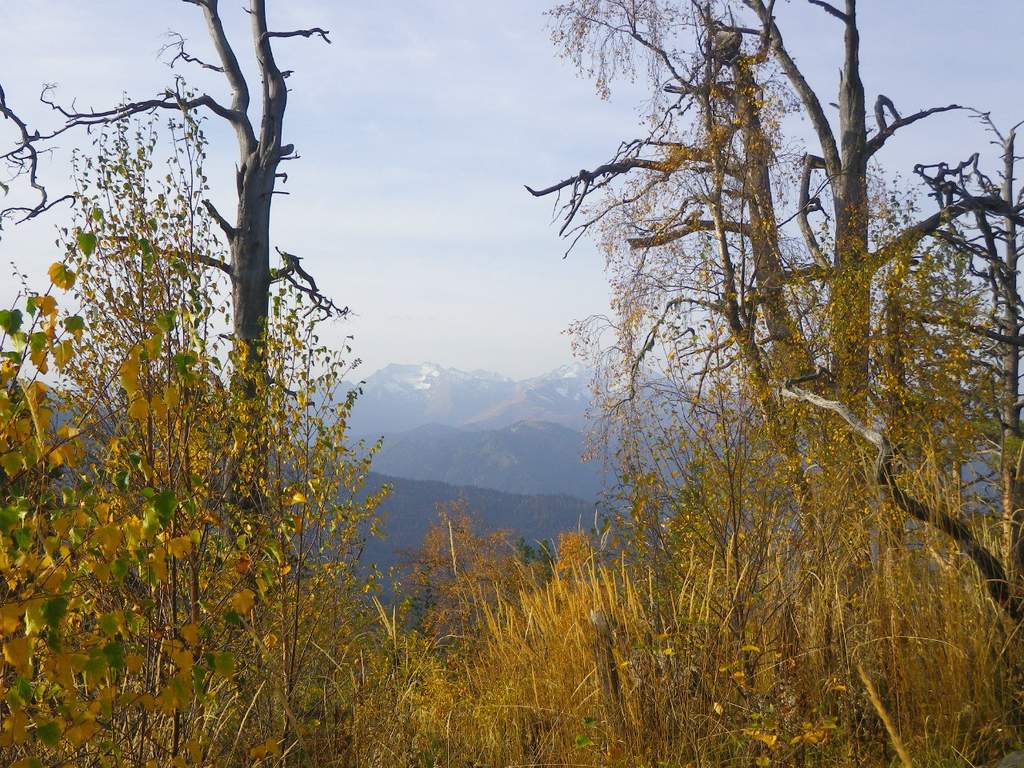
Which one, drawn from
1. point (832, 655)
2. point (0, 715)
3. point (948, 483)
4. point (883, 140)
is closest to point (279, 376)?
point (0, 715)

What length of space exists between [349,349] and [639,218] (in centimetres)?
692

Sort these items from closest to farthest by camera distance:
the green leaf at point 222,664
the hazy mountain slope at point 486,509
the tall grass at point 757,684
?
the green leaf at point 222,664, the tall grass at point 757,684, the hazy mountain slope at point 486,509

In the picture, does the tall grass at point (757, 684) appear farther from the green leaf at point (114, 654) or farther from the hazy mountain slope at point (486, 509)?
the hazy mountain slope at point (486, 509)

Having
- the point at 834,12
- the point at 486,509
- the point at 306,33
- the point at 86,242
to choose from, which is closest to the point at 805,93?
the point at 834,12

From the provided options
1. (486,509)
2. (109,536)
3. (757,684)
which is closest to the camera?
(109,536)

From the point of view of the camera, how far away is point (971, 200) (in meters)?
9.46

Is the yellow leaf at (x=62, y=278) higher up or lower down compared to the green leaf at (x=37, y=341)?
higher up

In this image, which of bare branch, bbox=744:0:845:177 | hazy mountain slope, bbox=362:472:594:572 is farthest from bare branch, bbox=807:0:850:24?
hazy mountain slope, bbox=362:472:594:572

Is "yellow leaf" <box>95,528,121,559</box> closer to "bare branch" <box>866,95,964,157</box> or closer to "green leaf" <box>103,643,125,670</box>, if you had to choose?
"green leaf" <box>103,643,125,670</box>

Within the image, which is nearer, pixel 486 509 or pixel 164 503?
pixel 164 503

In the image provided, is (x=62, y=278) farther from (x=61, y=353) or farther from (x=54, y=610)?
(x=54, y=610)

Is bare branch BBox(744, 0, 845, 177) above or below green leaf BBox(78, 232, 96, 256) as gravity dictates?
above

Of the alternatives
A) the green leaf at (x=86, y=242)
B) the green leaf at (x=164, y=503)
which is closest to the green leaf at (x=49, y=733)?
the green leaf at (x=164, y=503)

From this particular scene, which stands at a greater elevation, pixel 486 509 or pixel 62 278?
pixel 62 278
